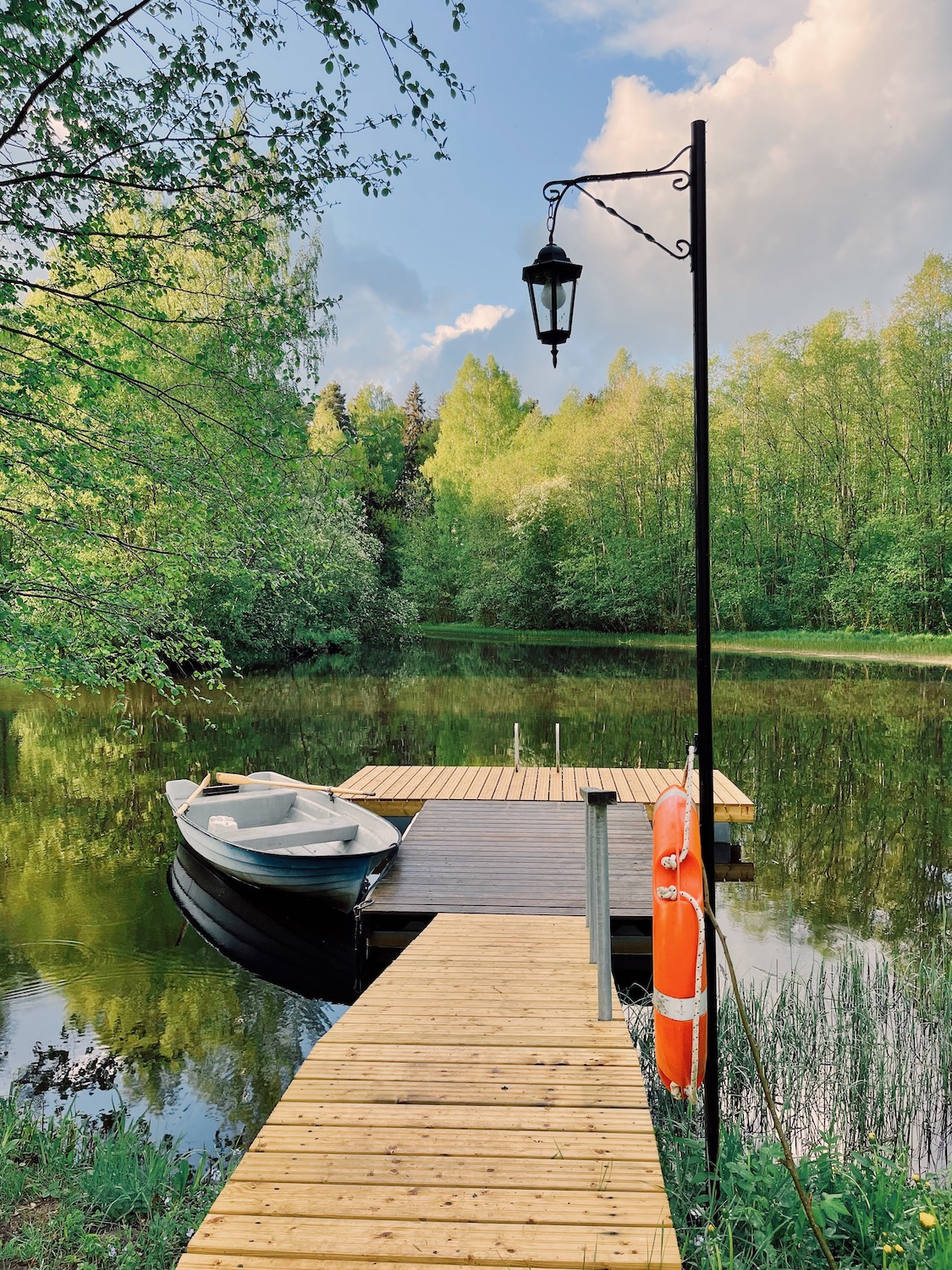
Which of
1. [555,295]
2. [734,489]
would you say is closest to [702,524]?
[555,295]

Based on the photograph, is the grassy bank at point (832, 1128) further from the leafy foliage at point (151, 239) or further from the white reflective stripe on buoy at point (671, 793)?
the leafy foliage at point (151, 239)

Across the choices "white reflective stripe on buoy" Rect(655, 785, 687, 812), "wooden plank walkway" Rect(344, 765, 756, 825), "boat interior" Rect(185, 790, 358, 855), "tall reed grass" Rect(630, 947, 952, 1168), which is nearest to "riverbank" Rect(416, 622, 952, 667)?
"wooden plank walkway" Rect(344, 765, 756, 825)

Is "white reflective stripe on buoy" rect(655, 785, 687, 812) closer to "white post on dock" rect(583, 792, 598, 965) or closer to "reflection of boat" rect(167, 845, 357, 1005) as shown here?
"white post on dock" rect(583, 792, 598, 965)

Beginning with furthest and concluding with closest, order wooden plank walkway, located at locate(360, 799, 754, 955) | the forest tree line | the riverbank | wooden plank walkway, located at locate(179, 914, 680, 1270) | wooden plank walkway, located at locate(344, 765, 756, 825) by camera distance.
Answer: the forest tree line < the riverbank < wooden plank walkway, located at locate(344, 765, 756, 825) < wooden plank walkway, located at locate(360, 799, 754, 955) < wooden plank walkway, located at locate(179, 914, 680, 1270)

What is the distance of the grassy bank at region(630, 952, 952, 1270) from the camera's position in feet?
8.46

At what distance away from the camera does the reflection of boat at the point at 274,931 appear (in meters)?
5.90

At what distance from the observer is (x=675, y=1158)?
311 centimetres

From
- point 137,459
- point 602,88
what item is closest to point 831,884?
point 137,459

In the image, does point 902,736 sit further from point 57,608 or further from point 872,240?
point 872,240

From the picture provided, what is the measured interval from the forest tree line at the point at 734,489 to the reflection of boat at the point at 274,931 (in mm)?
22942

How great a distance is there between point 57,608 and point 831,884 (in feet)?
20.6

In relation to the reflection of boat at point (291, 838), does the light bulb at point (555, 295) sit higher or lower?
higher

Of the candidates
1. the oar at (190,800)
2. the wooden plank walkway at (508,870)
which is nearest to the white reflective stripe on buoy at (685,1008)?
the wooden plank walkway at (508,870)

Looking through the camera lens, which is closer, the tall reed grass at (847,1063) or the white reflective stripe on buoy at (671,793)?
the white reflective stripe on buoy at (671,793)
